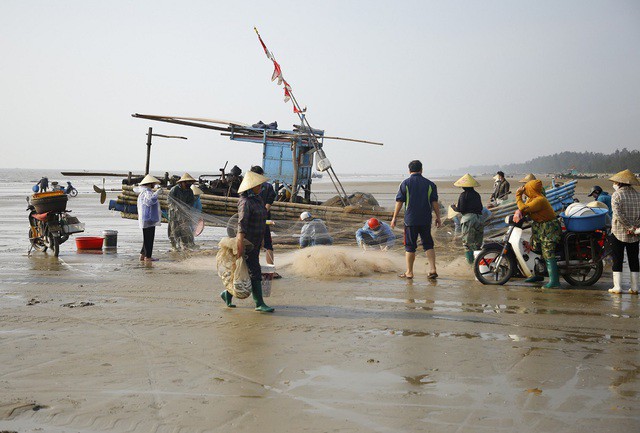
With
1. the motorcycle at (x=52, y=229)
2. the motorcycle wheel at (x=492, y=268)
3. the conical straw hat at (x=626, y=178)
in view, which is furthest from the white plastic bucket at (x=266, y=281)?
the motorcycle at (x=52, y=229)

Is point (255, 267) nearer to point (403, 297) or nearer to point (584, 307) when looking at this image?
point (403, 297)

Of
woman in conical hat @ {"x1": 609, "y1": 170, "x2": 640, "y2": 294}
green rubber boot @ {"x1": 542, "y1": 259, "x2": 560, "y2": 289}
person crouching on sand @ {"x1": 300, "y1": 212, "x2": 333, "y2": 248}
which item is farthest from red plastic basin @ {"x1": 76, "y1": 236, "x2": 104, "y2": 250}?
woman in conical hat @ {"x1": 609, "y1": 170, "x2": 640, "y2": 294}

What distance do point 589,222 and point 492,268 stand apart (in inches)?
54.0

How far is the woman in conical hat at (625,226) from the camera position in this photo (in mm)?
8234

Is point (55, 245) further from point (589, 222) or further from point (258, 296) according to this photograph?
point (589, 222)

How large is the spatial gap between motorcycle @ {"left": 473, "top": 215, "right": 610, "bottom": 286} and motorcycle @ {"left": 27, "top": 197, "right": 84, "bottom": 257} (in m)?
7.66

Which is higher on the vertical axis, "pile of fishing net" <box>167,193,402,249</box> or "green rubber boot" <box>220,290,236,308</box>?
"pile of fishing net" <box>167,193,402,249</box>

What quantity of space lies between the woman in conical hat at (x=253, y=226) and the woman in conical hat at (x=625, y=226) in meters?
4.37

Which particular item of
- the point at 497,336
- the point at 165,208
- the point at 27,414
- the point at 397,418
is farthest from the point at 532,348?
the point at 165,208

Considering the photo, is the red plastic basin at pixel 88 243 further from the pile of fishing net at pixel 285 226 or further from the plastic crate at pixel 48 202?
the pile of fishing net at pixel 285 226

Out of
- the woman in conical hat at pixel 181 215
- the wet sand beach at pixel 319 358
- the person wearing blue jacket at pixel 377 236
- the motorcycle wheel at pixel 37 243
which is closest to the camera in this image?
the wet sand beach at pixel 319 358

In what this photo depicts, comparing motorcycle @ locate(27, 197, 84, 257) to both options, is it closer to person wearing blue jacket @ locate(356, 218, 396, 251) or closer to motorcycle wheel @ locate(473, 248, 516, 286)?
person wearing blue jacket @ locate(356, 218, 396, 251)

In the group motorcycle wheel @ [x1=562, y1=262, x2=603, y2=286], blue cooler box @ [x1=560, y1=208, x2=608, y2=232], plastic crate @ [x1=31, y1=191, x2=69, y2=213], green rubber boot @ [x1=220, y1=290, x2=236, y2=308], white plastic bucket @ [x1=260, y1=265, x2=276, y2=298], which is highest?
blue cooler box @ [x1=560, y1=208, x2=608, y2=232]

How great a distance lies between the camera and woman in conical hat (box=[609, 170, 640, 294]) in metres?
8.23
